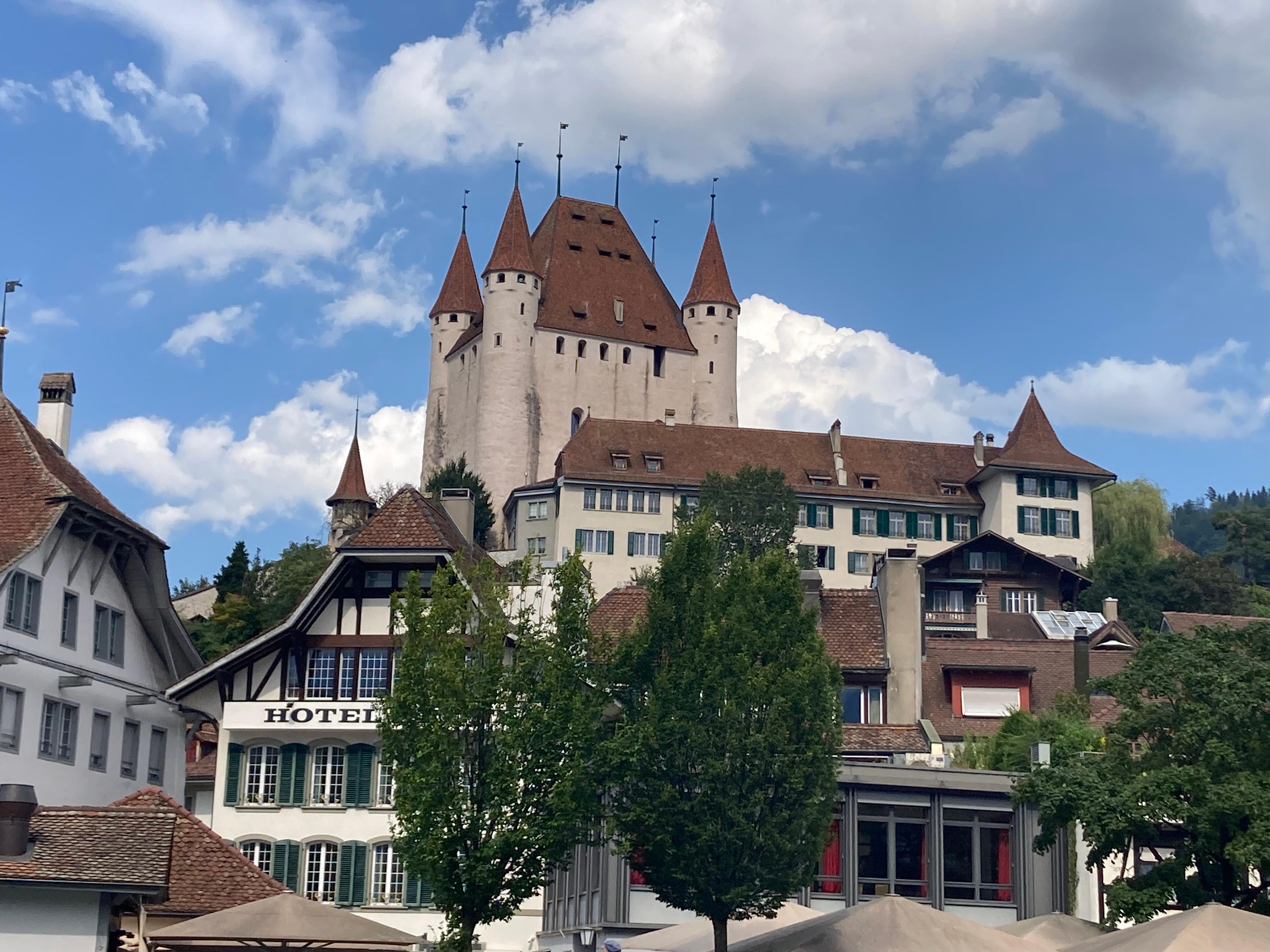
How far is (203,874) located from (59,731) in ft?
47.6

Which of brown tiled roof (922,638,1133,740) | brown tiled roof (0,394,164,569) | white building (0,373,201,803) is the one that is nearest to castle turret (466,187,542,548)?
brown tiled roof (922,638,1133,740)

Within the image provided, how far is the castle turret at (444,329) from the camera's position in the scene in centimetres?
11925

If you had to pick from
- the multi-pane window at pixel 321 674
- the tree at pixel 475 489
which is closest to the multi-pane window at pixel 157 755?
the multi-pane window at pixel 321 674

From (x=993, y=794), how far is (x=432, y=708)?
38.6ft

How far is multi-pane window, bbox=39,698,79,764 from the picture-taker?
36.6 m

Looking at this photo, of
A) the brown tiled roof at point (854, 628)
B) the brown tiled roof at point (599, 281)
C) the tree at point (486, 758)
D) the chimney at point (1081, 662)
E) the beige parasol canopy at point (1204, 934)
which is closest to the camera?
the beige parasol canopy at point (1204, 934)

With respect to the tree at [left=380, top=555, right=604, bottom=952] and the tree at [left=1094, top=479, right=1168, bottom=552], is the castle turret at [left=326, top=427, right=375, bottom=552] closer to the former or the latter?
the tree at [left=1094, top=479, right=1168, bottom=552]

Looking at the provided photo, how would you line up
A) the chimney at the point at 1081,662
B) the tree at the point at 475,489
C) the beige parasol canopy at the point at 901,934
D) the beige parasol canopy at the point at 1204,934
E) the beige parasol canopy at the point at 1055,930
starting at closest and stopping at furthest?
the beige parasol canopy at the point at 1204,934 < the beige parasol canopy at the point at 901,934 < the beige parasol canopy at the point at 1055,930 < the chimney at the point at 1081,662 < the tree at the point at 475,489

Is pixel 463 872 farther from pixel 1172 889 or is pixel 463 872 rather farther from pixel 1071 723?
pixel 1071 723

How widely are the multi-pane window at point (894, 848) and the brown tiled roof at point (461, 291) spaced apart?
89.4m

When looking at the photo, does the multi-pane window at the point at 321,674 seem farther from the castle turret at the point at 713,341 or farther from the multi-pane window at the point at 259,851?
the castle turret at the point at 713,341

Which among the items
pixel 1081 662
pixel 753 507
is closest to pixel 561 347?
pixel 753 507

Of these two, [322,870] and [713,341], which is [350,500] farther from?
[322,870]

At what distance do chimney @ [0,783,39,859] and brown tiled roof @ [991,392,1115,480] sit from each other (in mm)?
81158
